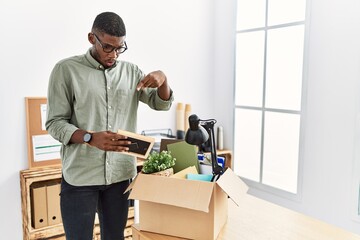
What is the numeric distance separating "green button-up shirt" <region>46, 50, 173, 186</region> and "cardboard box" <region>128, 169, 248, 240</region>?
250 mm

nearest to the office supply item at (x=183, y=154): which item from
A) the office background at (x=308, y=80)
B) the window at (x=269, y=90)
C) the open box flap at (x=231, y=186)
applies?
the open box flap at (x=231, y=186)

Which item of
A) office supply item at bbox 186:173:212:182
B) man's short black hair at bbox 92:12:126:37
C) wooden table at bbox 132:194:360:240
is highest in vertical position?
man's short black hair at bbox 92:12:126:37

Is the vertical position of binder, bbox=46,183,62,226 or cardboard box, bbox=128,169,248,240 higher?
cardboard box, bbox=128,169,248,240

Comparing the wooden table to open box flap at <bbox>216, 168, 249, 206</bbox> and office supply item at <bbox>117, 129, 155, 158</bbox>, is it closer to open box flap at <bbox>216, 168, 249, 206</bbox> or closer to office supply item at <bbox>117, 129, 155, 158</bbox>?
open box flap at <bbox>216, 168, 249, 206</bbox>

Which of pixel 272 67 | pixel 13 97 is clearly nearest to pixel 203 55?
pixel 272 67

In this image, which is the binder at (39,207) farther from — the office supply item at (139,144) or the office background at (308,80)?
the office supply item at (139,144)

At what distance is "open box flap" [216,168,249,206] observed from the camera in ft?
3.93

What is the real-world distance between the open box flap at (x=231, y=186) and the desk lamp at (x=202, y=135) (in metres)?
0.05

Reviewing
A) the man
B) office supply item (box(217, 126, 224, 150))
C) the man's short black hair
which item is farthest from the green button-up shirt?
office supply item (box(217, 126, 224, 150))

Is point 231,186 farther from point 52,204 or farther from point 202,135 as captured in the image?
point 52,204

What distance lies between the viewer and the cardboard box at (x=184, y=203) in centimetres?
117

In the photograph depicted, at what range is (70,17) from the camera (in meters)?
2.54

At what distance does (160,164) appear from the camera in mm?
1320

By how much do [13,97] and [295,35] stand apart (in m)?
2.25
